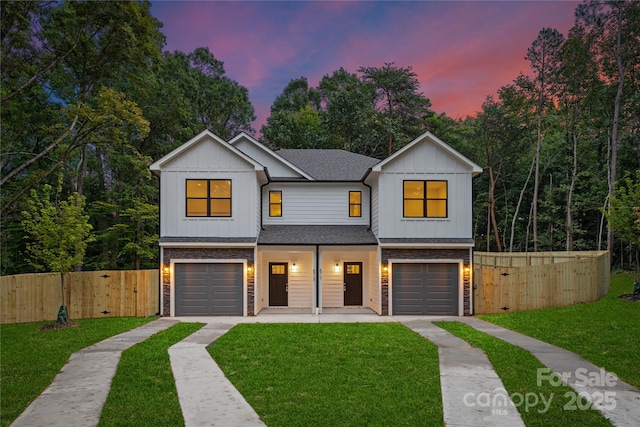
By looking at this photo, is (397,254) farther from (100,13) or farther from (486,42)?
(100,13)

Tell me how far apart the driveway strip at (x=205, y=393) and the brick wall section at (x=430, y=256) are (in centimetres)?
795

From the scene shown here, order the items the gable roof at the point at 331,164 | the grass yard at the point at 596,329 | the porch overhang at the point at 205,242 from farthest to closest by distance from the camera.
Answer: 1. the gable roof at the point at 331,164
2. the porch overhang at the point at 205,242
3. the grass yard at the point at 596,329

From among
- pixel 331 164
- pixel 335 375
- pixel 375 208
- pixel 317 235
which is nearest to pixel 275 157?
pixel 331 164

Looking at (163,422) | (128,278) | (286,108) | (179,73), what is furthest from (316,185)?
(286,108)

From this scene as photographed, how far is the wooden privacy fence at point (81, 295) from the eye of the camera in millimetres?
14602

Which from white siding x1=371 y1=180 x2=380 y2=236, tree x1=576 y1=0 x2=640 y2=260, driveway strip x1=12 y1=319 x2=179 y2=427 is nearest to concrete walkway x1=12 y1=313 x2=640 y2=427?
driveway strip x1=12 y1=319 x2=179 y2=427

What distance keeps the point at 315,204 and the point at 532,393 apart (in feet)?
40.5

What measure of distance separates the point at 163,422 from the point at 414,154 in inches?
513

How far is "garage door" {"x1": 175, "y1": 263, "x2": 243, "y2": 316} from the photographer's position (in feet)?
50.5

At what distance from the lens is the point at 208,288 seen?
15.4 meters

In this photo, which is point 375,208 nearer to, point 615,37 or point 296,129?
point 615,37

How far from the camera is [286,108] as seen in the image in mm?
46250

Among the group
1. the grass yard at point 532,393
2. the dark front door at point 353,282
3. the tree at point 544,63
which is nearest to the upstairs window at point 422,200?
the dark front door at point 353,282

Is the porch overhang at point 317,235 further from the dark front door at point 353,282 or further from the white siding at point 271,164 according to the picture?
the white siding at point 271,164
